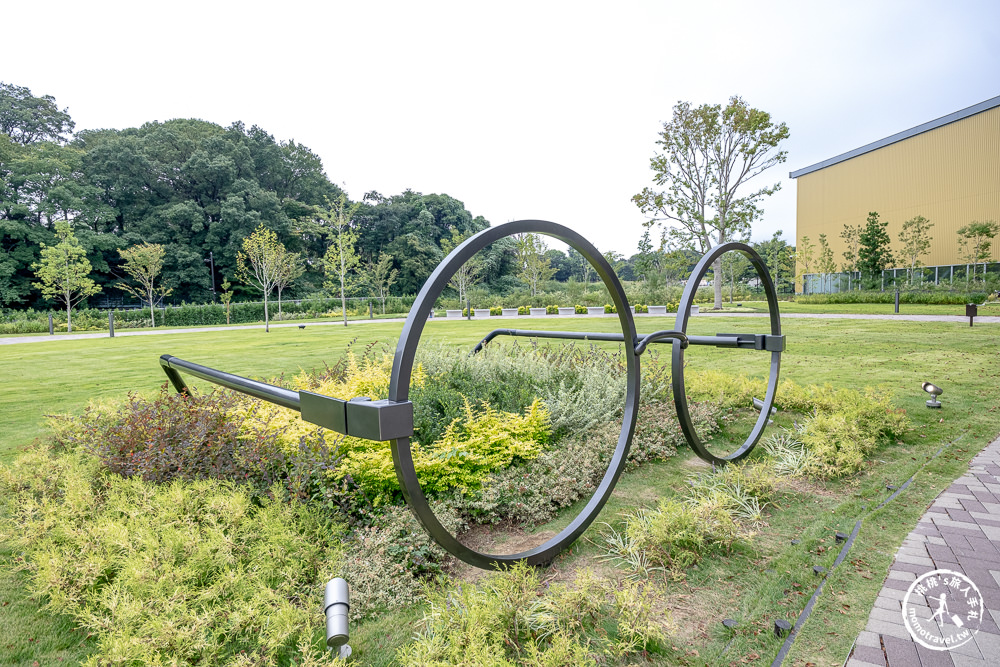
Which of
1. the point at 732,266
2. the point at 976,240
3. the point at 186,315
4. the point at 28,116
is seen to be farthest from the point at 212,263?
the point at 976,240

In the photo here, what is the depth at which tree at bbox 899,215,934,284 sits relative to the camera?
29594mm

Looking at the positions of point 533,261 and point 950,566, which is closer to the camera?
point 950,566

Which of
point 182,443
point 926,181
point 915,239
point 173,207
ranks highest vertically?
point 173,207

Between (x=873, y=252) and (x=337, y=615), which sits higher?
(x=873, y=252)

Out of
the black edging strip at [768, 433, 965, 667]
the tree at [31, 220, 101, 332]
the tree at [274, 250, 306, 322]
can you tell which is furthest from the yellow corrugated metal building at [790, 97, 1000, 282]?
the tree at [31, 220, 101, 332]

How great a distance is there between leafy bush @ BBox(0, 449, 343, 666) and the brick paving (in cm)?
226

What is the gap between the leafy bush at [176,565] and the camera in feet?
5.52

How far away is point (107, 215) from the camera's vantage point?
35.6 meters

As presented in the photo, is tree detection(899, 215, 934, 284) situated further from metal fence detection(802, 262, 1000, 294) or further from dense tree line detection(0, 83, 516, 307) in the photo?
dense tree line detection(0, 83, 516, 307)

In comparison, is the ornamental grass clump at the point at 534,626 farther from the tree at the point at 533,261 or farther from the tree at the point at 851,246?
the tree at the point at 851,246

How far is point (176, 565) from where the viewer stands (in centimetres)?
208

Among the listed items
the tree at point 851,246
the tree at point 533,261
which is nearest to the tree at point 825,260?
the tree at point 851,246

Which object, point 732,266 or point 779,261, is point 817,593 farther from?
point 779,261

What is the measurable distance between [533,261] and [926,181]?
92.0 feet
